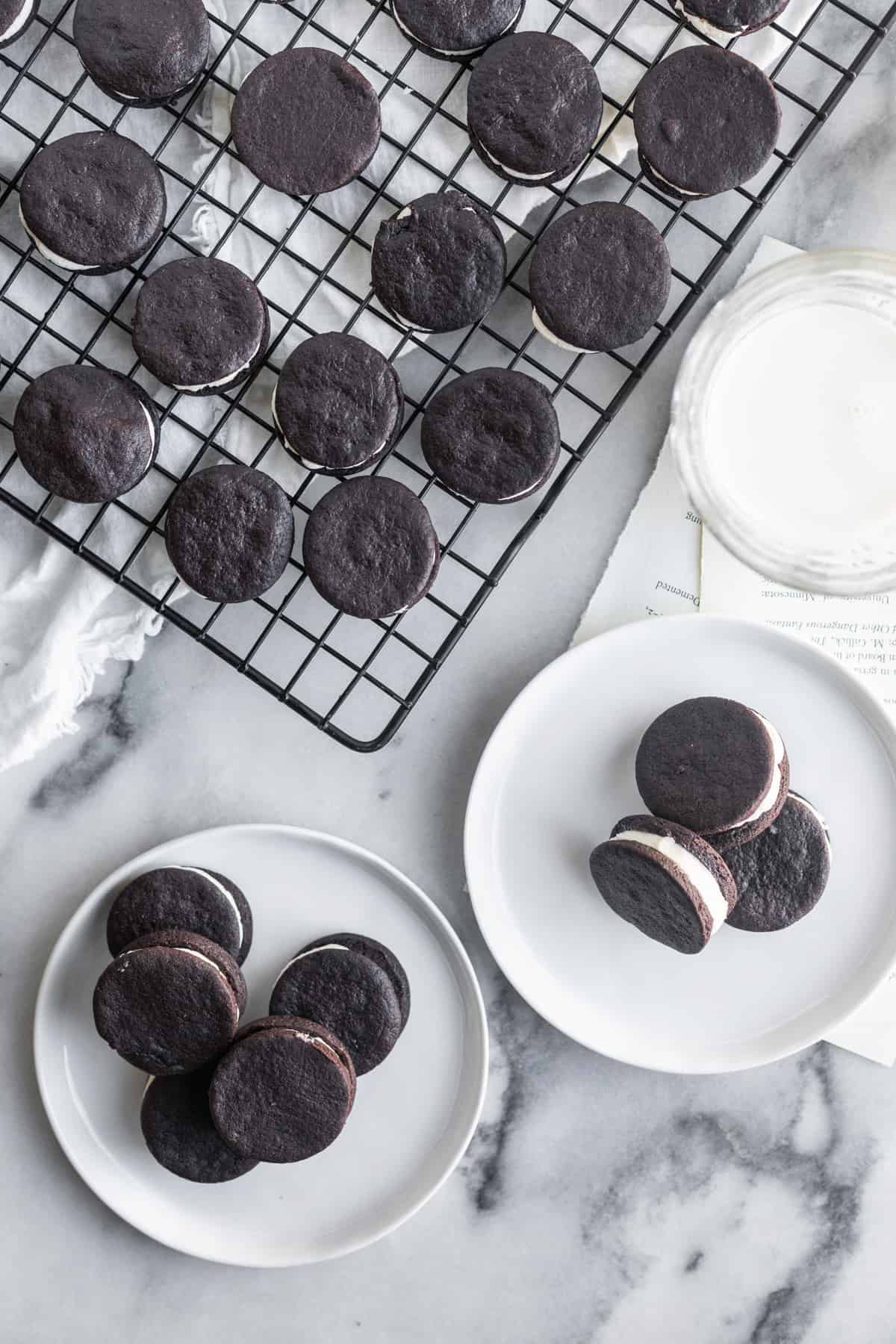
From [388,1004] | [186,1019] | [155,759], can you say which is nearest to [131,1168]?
[186,1019]

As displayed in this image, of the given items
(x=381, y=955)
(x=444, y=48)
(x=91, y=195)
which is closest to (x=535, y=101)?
(x=444, y=48)

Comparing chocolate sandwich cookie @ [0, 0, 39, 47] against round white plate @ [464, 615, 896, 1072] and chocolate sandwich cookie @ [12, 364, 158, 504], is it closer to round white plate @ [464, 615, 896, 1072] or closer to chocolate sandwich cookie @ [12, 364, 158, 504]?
chocolate sandwich cookie @ [12, 364, 158, 504]

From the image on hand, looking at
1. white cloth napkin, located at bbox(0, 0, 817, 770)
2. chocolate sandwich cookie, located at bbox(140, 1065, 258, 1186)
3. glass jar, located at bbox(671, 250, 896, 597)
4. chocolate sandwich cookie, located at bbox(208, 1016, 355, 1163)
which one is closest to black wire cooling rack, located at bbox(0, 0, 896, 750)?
white cloth napkin, located at bbox(0, 0, 817, 770)

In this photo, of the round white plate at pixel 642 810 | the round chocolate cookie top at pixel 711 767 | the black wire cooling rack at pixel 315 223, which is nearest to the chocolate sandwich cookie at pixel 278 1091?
the round white plate at pixel 642 810

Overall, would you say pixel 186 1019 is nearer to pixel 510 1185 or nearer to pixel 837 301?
pixel 510 1185

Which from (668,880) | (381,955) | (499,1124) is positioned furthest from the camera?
(499,1124)

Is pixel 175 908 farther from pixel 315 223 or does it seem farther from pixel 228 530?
pixel 315 223
